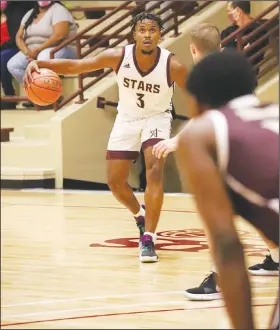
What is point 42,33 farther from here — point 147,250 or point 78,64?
point 147,250

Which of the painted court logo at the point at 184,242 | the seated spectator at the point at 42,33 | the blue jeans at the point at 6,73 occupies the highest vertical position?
the seated spectator at the point at 42,33

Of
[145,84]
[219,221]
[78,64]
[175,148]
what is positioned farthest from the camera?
[145,84]

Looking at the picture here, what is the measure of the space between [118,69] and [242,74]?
431 cm

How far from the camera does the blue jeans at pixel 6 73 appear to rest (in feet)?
42.4

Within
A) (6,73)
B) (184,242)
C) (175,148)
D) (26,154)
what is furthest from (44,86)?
(6,73)

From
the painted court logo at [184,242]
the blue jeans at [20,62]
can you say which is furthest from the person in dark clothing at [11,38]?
the painted court logo at [184,242]

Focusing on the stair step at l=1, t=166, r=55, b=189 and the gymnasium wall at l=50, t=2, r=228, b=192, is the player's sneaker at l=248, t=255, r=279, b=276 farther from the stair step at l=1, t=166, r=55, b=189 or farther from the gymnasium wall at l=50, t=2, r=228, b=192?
the stair step at l=1, t=166, r=55, b=189

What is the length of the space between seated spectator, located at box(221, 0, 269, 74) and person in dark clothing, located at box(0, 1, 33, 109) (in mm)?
3522

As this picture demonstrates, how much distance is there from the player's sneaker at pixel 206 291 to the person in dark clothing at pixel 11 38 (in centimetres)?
795

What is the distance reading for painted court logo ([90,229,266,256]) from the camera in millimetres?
7234

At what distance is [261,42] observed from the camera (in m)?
10.6

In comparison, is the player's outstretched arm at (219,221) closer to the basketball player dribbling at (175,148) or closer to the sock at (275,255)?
the basketball player dribbling at (175,148)

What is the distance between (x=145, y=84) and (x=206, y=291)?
6.11ft

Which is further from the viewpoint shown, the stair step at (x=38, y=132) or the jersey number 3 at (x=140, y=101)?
the stair step at (x=38, y=132)
